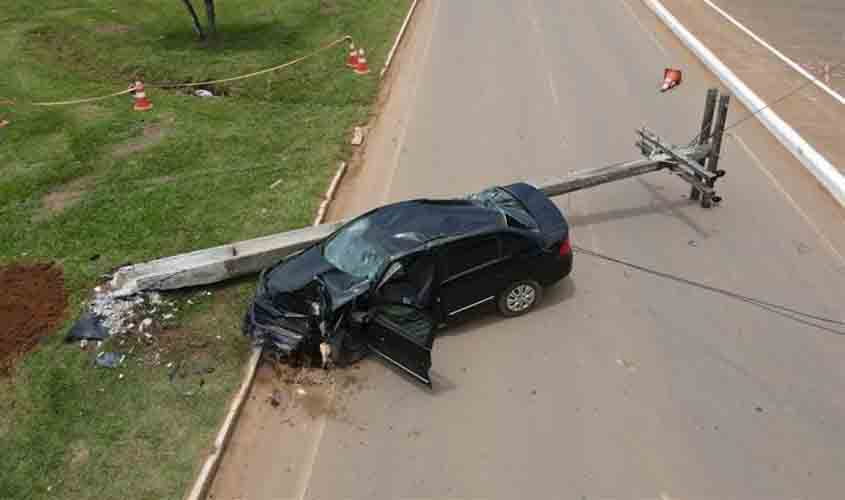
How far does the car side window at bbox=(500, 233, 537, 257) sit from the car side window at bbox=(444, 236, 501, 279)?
0.10 meters

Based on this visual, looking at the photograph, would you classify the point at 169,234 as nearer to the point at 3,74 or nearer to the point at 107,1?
the point at 3,74

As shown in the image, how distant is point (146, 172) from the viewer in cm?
1345

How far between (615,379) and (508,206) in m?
2.87

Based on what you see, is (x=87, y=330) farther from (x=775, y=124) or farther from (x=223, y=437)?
(x=775, y=124)

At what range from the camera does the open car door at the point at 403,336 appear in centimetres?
779

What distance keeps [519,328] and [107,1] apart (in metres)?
24.3

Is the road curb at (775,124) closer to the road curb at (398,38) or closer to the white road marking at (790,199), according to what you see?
the white road marking at (790,199)

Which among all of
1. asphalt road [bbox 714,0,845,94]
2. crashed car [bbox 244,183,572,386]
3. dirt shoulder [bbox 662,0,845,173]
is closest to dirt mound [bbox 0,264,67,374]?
crashed car [bbox 244,183,572,386]

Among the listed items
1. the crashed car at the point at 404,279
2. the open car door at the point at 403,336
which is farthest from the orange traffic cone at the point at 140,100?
the open car door at the point at 403,336

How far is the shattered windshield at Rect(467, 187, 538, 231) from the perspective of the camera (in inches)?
361

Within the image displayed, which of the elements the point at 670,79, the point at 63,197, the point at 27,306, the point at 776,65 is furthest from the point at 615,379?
the point at 776,65

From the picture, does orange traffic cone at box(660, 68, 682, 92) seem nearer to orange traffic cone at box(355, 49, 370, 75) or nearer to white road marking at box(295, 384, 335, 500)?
orange traffic cone at box(355, 49, 370, 75)

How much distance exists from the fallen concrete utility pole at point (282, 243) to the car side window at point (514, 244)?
189 centimetres

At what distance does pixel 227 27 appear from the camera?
23.0 meters
